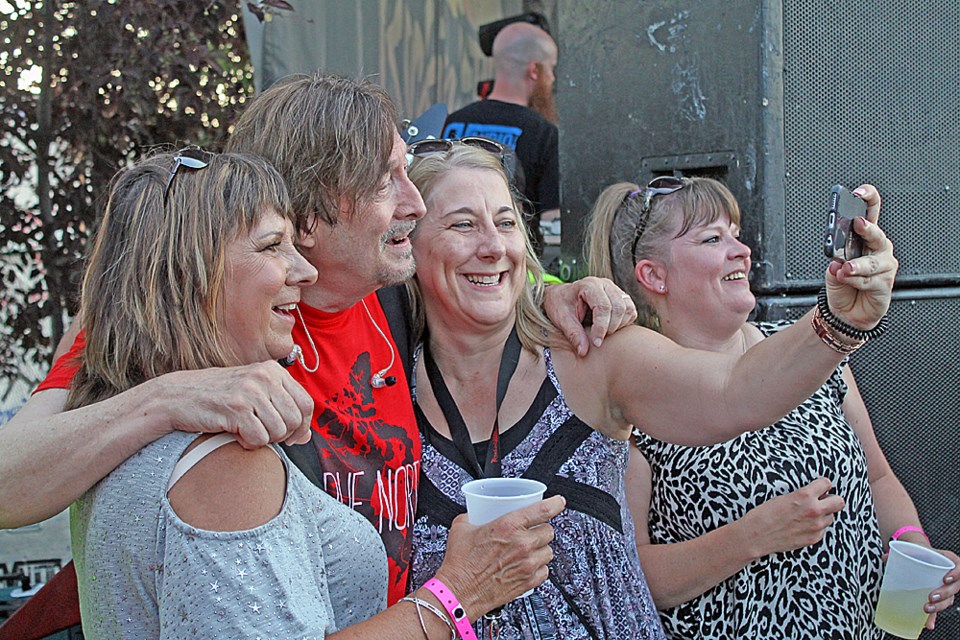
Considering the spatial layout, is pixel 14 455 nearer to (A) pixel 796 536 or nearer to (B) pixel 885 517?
(A) pixel 796 536

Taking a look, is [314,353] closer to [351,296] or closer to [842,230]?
[351,296]

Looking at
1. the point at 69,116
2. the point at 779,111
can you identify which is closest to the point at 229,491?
the point at 779,111

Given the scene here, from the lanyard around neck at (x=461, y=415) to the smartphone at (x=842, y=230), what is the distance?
2.78ft

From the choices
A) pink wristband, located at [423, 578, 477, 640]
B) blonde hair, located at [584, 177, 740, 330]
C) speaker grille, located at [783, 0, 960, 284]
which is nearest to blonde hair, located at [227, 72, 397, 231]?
pink wristband, located at [423, 578, 477, 640]

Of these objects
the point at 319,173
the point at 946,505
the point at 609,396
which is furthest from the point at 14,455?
the point at 946,505

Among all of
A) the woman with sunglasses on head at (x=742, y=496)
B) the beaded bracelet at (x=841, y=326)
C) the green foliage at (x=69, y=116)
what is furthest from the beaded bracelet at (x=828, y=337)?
the green foliage at (x=69, y=116)

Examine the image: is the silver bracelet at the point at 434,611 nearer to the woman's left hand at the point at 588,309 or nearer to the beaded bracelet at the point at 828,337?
the woman's left hand at the point at 588,309

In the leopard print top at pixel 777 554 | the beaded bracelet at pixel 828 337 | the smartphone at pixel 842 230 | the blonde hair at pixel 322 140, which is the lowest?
the leopard print top at pixel 777 554

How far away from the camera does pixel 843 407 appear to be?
2.87 meters

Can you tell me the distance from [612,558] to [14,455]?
1347 millimetres

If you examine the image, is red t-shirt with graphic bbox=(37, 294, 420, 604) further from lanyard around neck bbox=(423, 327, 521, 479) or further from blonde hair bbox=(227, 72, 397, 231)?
blonde hair bbox=(227, 72, 397, 231)

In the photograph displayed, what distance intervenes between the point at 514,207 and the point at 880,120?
4.87ft

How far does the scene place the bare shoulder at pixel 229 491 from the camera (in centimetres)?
151

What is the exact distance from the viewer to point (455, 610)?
181cm
